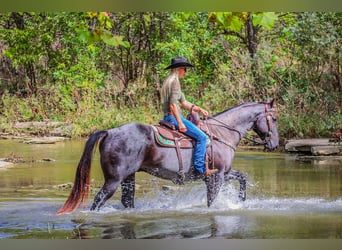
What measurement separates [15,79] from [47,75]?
1.29ft

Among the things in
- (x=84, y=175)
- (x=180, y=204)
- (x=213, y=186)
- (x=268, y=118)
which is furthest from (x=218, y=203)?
(x=84, y=175)

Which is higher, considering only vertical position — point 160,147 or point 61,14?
point 61,14

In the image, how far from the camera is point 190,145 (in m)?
6.38

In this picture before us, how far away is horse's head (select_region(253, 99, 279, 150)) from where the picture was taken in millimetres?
6754

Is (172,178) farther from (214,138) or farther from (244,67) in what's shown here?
(244,67)

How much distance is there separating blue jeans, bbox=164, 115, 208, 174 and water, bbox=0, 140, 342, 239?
1.40 feet

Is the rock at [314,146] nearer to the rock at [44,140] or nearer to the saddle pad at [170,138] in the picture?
the saddle pad at [170,138]

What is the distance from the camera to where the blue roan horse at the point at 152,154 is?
6.08 m

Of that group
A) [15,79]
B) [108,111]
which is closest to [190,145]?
[108,111]

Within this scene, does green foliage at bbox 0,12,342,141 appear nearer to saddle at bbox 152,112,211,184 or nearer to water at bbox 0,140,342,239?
water at bbox 0,140,342,239

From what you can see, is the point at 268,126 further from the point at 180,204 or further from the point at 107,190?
the point at 107,190

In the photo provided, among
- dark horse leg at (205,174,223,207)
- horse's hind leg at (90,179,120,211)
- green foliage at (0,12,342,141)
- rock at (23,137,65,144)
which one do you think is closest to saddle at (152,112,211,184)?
dark horse leg at (205,174,223,207)

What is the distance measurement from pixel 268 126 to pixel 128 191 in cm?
140

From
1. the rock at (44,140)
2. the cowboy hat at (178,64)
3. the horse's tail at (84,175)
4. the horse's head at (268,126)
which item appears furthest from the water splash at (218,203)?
the rock at (44,140)
